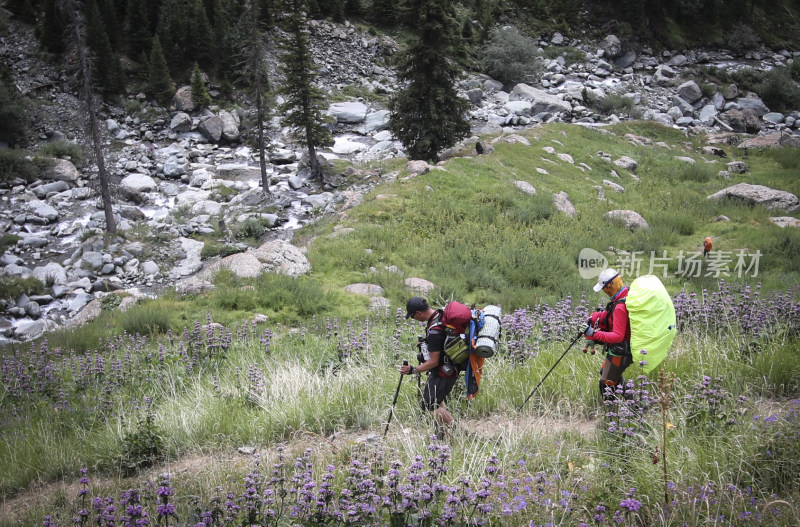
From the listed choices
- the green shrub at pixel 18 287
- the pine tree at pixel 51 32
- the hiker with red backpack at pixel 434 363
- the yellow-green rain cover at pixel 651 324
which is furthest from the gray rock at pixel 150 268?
the pine tree at pixel 51 32

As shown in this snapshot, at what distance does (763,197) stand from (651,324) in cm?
1665

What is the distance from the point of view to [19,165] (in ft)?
76.8

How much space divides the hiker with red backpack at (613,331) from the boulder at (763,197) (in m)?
15.8

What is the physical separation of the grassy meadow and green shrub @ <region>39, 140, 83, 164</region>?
19.0m

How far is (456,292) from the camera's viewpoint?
11.0 meters

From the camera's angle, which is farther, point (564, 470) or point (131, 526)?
point (564, 470)

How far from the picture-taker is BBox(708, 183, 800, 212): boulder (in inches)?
673

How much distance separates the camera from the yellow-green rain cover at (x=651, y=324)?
14.5 feet

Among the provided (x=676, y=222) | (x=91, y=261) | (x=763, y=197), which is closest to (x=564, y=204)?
(x=676, y=222)

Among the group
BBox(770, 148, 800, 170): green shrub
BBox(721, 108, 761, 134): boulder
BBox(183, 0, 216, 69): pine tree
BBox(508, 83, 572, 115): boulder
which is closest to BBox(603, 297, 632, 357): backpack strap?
BBox(770, 148, 800, 170): green shrub

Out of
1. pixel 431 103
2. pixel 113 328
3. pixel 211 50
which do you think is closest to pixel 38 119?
pixel 211 50

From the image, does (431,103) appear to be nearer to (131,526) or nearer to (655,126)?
(655,126)

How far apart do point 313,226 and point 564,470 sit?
15.5 meters

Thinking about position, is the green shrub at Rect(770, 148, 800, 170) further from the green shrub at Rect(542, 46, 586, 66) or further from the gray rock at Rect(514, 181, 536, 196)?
the green shrub at Rect(542, 46, 586, 66)
